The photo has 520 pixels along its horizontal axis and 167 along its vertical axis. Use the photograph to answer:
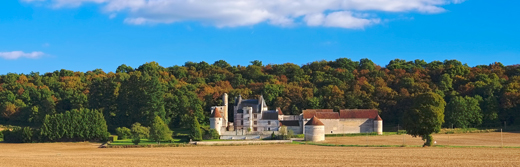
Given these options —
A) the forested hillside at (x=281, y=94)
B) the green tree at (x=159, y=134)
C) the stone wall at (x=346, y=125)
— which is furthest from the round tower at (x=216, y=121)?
the stone wall at (x=346, y=125)

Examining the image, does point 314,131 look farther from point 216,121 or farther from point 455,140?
point 455,140

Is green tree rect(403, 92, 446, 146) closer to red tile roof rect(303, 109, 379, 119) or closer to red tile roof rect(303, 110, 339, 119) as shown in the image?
red tile roof rect(303, 109, 379, 119)

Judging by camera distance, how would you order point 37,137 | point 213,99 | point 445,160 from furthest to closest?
point 213,99 → point 37,137 → point 445,160

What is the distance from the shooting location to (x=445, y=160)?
37531mm

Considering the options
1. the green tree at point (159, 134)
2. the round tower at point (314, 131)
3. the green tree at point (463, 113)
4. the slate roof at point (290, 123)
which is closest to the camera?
the green tree at point (159, 134)

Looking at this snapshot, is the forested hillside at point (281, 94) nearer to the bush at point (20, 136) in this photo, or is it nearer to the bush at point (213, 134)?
the bush at point (213, 134)

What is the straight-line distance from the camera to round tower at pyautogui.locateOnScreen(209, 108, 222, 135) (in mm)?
74562

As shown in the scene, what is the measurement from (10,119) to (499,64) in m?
84.8

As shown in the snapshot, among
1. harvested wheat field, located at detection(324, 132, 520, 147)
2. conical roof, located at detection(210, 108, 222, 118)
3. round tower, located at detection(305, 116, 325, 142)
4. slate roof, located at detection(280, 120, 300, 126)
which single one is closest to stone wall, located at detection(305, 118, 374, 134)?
slate roof, located at detection(280, 120, 300, 126)

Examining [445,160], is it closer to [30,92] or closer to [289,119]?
[289,119]

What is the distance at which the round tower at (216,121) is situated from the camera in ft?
245

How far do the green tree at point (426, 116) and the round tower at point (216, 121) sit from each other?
2846 cm

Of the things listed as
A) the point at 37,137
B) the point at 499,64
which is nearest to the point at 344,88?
the point at 499,64

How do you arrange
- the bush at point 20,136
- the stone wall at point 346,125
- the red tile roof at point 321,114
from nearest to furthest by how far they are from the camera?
1. the bush at point 20,136
2. the red tile roof at point 321,114
3. the stone wall at point 346,125
